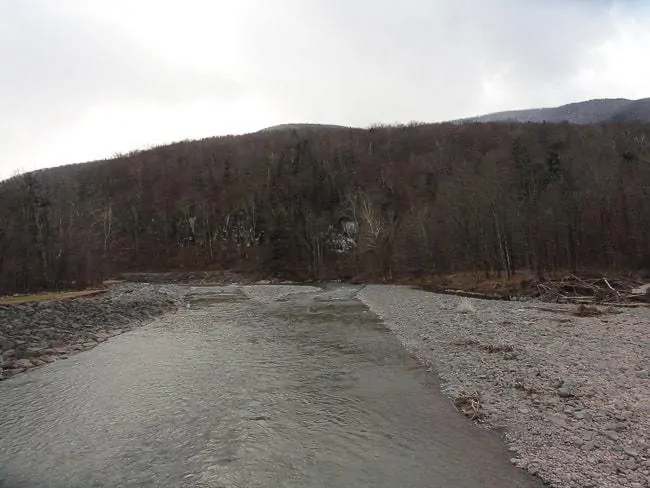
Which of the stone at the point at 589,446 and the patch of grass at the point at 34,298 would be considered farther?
the patch of grass at the point at 34,298

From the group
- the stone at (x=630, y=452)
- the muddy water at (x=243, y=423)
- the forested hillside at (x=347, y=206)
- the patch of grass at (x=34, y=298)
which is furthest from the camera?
the forested hillside at (x=347, y=206)

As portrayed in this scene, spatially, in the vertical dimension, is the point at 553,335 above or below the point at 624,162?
below

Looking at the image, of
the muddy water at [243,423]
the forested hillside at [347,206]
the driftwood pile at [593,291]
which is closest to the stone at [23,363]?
the muddy water at [243,423]

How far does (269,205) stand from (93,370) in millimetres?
84069

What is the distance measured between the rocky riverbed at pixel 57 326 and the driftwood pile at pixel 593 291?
29.6 meters

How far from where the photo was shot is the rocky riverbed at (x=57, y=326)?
2041cm

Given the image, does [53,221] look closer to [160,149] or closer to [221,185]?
[221,185]

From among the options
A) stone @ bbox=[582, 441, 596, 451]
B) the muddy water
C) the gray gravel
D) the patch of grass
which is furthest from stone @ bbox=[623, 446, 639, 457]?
the patch of grass

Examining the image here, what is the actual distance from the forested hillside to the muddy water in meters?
35.0

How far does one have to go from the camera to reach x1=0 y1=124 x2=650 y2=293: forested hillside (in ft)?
169

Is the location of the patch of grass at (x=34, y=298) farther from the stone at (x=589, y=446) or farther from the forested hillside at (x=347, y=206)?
the stone at (x=589, y=446)

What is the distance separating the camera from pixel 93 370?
18172 millimetres

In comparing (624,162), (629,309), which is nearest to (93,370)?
(629,309)

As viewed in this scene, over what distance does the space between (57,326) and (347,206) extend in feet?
264
